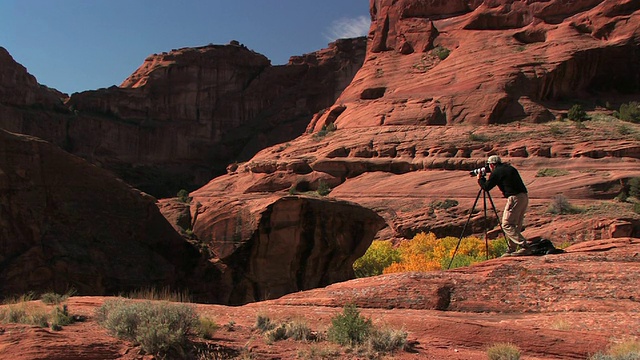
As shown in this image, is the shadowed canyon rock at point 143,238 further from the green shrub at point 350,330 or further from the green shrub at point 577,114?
the green shrub at point 577,114

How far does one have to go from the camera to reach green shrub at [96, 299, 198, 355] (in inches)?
259

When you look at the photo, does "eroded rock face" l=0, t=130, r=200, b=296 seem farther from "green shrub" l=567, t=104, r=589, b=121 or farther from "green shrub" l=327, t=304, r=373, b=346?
"green shrub" l=567, t=104, r=589, b=121

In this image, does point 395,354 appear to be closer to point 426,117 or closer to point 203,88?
point 426,117

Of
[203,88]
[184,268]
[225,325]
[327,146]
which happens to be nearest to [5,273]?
[184,268]

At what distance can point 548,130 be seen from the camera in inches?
1805

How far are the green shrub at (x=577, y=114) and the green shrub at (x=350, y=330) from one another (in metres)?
45.3

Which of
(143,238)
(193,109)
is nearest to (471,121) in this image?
(143,238)

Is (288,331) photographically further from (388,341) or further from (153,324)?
(153,324)

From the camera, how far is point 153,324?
6.76m

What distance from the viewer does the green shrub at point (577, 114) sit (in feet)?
159

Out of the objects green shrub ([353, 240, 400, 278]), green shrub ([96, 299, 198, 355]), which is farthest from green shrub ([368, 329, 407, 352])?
green shrub ([353, 240, 400, 278])

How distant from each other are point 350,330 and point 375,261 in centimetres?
2048

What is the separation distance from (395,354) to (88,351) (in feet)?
10.1

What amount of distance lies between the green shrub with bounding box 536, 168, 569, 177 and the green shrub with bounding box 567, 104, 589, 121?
11.1 metres
